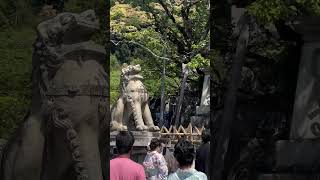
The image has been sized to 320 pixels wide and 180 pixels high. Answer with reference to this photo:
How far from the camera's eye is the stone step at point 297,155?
5.19 m

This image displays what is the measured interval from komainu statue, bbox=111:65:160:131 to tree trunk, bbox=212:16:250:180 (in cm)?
1092

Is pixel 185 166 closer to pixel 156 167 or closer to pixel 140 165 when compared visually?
pixel 140 165

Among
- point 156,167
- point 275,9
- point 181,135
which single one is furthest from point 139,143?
point 275,9

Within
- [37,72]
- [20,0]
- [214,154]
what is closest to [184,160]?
[214,154]

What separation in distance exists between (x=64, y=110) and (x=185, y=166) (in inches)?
42.4

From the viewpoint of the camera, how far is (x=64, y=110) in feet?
16.0

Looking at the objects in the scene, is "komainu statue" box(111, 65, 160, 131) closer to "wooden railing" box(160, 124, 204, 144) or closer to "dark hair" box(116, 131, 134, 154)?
"wooden railing" box(160, 124, 204, 144)

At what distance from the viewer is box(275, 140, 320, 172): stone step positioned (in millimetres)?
5188

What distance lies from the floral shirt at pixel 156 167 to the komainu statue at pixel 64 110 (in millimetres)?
3854

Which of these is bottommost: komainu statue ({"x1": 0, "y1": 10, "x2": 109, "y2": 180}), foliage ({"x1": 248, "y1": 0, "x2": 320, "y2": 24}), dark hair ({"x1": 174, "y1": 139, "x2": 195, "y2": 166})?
dark hair ({"x1": 174, "y1": 139, "x2": 195, "y2": 166})

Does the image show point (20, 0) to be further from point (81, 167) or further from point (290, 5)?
point (290, 5)

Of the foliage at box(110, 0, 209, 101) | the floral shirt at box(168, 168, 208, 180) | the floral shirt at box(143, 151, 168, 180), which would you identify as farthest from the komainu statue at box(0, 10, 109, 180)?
the foliage at box(110, 0, 209, 101)

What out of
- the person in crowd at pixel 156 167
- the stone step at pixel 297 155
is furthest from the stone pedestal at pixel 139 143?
the stone step at pixel 297 155

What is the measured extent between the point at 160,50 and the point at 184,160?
79.2 feet
